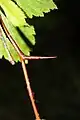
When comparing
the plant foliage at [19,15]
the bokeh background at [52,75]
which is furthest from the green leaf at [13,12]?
the bokeh background at [52,75]

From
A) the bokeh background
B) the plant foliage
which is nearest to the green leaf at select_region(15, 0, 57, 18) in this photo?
the plant foliage

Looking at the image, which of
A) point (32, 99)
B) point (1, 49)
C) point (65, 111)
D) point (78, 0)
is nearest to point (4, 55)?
point (1, 49)

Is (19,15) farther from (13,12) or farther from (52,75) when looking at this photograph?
(52,75)

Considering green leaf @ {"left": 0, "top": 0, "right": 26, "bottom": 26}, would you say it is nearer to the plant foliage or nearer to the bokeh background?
the plant foliage

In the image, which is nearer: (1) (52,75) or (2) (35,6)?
(2) (35,6)

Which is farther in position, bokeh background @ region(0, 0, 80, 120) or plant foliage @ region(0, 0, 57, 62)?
bokeh background @ region(0, 0, 80, 120)

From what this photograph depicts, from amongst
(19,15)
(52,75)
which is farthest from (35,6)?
(52,75)

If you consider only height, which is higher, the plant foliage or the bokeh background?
the bokeh background

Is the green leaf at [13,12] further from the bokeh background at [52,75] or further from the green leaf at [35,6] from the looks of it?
the bokeh background at [52,75]

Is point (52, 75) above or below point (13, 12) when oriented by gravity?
above

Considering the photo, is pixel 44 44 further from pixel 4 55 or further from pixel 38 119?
pixel 38 119
